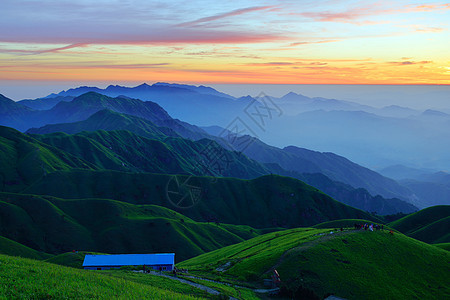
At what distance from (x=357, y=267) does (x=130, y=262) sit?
173 ft

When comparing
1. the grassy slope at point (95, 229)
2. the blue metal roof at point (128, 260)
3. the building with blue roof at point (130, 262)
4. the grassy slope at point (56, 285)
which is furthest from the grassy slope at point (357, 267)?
the grassy slope at point (95, 229)

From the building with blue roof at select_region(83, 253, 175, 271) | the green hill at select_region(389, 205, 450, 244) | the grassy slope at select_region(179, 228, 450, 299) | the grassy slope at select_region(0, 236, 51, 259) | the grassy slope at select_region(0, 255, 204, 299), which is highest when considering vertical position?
the grassy slope at select_region(0, 255, 204, 299)

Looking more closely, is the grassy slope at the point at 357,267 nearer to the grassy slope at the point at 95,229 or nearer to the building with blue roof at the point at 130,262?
the building with blue roof at the point at 130,262

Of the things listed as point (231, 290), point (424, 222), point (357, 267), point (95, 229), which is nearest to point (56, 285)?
point (231, 290)

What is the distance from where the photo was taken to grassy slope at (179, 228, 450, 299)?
54.5 meters

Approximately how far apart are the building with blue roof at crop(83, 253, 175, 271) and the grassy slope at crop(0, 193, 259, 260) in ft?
213

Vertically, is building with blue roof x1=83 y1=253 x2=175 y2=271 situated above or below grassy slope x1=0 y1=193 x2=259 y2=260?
above

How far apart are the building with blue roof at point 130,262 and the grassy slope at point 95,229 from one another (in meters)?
65.0

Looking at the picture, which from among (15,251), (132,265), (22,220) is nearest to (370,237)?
(132,265)

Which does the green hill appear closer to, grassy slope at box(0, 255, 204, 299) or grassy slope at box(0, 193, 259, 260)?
grassy slope at box(0, 193, 259, 260)

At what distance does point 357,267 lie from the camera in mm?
60031

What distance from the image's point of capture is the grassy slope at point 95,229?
14200cm

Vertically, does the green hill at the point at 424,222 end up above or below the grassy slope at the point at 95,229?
below

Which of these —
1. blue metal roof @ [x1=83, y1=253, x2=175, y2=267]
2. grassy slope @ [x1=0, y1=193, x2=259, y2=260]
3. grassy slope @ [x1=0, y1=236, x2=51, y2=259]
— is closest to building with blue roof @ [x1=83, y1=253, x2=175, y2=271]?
blue metal roof @ [x1=83, y1=253, x2=175, y2=267]
